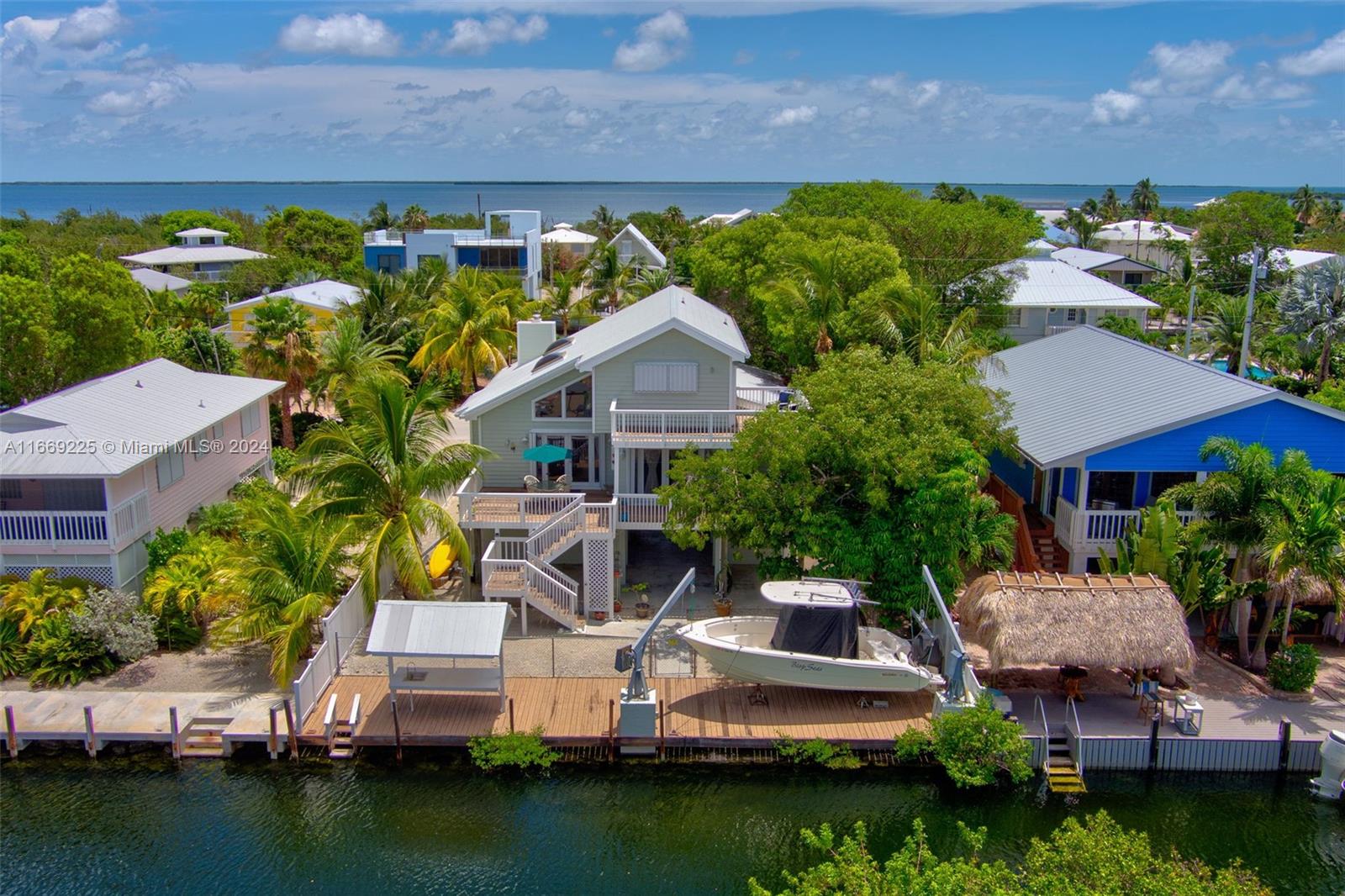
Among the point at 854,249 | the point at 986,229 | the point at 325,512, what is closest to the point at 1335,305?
the point at 986,229

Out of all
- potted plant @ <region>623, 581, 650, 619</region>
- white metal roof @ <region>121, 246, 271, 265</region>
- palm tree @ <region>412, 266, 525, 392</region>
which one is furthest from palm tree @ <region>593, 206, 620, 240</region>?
potted plant @ <region>623, 581, 650, 619</region>

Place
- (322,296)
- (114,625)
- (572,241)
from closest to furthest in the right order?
(114,625)
(322,296)
(572,241)

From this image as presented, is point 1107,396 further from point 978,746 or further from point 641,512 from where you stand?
point 641,512

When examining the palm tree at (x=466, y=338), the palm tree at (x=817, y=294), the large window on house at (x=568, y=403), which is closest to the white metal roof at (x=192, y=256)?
the palm tree at (x=466, y=338)

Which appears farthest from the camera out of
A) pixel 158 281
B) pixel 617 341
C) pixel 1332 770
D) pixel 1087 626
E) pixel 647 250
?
pixel 647 250

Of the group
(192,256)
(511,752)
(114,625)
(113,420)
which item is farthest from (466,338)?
(192,256)

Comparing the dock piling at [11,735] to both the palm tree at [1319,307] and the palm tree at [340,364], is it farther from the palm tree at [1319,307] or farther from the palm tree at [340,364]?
the palm tree at [1319,307]
